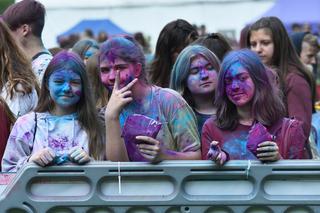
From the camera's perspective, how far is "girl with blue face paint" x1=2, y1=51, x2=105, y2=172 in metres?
4.75

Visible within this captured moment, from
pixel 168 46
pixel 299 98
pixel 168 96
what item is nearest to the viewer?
pixel 168 96

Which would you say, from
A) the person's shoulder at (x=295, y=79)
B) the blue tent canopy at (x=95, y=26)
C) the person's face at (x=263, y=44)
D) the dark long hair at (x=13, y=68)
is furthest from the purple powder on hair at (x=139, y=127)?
the blue tent canopy at (x=95, y=26)

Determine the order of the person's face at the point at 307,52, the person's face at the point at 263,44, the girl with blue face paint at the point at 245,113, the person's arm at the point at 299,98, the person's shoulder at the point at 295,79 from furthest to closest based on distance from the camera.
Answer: the person's face at the point at 307,52 → the person's face at the point at 263,44 → the person's shoulder at the point at 295,79 → the person's arm at the point at 299,98 → the girl with blue face paint at the point at 245,113

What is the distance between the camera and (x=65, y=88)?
483 cm

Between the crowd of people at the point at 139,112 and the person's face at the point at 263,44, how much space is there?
0.66m

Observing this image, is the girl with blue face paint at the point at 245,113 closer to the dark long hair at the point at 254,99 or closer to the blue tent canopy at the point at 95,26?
the dark long hair at the point at 254,99

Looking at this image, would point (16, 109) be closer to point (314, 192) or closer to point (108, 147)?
point (108, 147)

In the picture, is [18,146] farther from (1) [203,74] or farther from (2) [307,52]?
(2) [307,52]

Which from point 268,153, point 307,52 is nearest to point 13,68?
point 268,153

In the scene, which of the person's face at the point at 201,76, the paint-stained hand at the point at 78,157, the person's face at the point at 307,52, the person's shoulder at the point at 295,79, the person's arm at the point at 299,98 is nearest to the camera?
the paint-stained hand at the point at 78,157

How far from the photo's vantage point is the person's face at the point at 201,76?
17.6 feet

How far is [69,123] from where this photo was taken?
4.84 meters

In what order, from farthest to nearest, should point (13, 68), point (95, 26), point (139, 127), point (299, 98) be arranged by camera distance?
1. point (95, 26)
2. point (299, 98)
3. point (13, 68)
4. point (139, 127)

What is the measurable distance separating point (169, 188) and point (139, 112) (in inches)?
36.0
